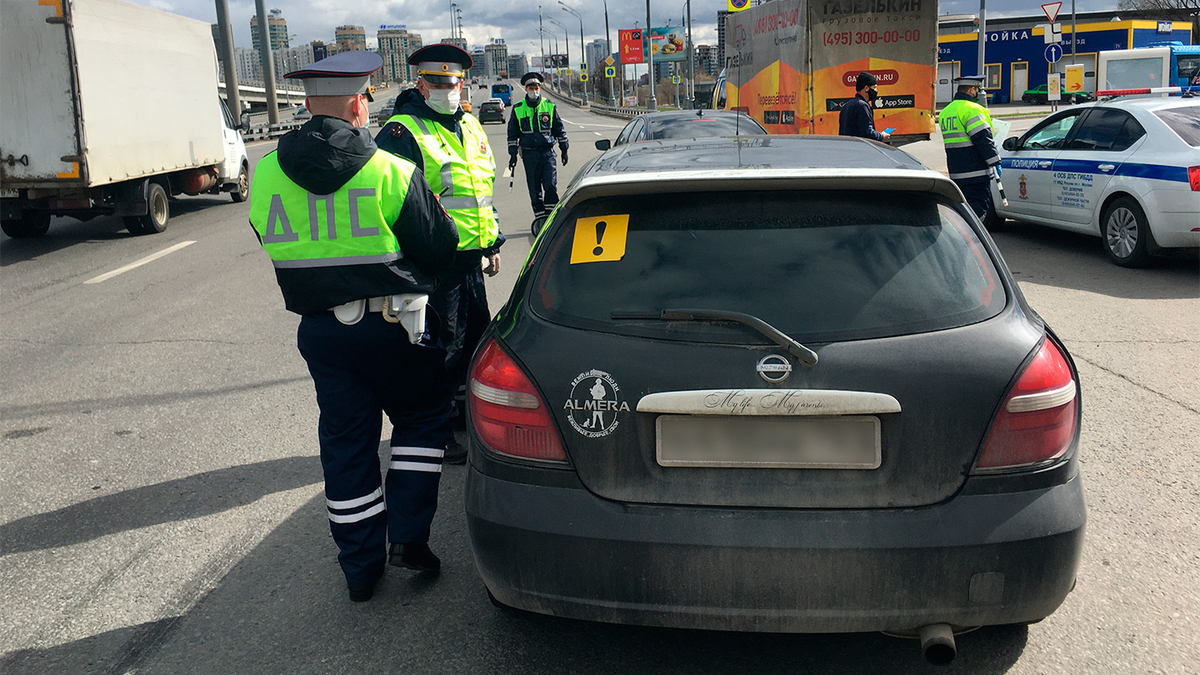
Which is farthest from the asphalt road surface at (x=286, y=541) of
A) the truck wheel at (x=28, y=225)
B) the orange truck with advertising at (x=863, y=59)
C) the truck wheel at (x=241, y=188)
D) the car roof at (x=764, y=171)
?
the truck wheel at (x=241, y=188)

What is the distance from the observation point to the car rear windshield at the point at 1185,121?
29.0 ft

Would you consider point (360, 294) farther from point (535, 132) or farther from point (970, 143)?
point (535, 132)

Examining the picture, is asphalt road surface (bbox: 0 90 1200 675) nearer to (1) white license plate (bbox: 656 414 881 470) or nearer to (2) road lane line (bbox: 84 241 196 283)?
(1) white license plate (bbox: 656 414 881 470)

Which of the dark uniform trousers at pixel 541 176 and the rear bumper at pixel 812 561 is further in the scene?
the dark uniform trousers at pixel 541 176

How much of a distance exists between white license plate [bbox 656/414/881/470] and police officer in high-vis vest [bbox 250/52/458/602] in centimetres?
119

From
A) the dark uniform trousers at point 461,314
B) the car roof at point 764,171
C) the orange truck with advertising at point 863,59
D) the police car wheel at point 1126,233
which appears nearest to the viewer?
the car roof at point 764,171

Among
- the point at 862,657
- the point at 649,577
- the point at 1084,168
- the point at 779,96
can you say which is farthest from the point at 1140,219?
the point at 779,96

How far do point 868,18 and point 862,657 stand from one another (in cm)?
1454

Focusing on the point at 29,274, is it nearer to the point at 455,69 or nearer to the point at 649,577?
the point at 455,69

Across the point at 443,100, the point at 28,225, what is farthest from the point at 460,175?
the point at 28,225

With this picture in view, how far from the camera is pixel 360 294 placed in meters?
3.34

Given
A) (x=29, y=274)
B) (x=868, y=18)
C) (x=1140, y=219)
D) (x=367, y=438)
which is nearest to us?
(x=367, y=438)

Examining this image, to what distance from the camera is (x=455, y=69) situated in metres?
4.90

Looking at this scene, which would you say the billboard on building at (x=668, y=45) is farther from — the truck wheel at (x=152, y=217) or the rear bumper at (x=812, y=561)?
the rear bumper at (x=812, y=561)
